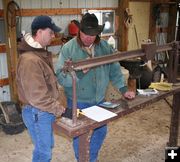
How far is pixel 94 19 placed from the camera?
7.20 ft

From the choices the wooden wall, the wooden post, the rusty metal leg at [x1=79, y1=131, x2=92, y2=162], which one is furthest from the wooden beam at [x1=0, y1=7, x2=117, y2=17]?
the rusty metal leg at [x1=79, y1=131, x2=92, y2=162]

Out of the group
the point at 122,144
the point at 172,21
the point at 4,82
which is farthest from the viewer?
the point at 172,21

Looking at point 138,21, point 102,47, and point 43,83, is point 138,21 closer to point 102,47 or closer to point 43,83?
point 102,47

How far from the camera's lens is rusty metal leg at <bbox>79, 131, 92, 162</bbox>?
Result: 1794 millimetres

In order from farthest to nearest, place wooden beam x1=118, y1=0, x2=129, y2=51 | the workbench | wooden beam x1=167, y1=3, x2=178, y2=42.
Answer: wooden beam x1=167, y1=3, x2=178, y2=42
wooden beam x1=118, y1=0, x2=129, y2=51
the workbench

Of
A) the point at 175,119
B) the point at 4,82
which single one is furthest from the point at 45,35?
the point at 4,82

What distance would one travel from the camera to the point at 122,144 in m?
3.22

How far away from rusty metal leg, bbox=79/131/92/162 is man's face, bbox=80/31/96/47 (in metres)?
0.78

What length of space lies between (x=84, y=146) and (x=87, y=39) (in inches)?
33.8

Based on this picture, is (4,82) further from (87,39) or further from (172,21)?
(172,21)

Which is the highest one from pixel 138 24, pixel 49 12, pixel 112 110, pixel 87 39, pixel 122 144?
pixel 49 12

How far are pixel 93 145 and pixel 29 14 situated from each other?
2.37 meters

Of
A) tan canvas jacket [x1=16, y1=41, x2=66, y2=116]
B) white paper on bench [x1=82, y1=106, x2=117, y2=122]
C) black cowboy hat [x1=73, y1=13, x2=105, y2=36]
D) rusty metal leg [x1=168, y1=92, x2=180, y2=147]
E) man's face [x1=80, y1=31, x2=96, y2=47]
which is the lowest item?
rusty metal leg [x1=168, y1=92, x2=180, y2=147]

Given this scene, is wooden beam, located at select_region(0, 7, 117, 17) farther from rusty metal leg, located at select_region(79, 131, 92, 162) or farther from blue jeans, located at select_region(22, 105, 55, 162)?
rusty metal leg, located at select_region(79, 131, 92, 162)
